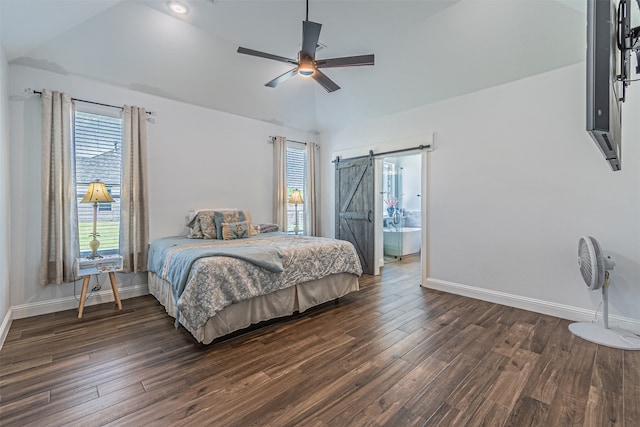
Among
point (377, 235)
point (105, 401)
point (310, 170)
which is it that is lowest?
point (105, 401)

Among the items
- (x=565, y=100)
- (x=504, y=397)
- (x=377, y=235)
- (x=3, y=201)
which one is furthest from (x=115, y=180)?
(x=565, y=100)

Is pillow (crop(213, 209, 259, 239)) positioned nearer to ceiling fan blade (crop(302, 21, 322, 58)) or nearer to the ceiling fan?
the ceiling fan

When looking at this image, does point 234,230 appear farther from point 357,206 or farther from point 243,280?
point 357,206

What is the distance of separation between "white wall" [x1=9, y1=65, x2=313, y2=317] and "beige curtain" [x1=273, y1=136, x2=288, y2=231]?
0.12 meters

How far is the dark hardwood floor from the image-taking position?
1.67 meters

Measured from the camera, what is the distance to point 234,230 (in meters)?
3.90

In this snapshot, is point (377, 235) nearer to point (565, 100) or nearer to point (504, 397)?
point (565, 100)

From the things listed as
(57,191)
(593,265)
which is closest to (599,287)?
(593,265)

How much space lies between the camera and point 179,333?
2.74 meters

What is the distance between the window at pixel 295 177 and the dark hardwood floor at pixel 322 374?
282cm

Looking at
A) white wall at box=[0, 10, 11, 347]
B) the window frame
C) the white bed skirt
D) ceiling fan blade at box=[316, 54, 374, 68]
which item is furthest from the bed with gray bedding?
ceiling fan blade at box=[316, 54, 374, 68]

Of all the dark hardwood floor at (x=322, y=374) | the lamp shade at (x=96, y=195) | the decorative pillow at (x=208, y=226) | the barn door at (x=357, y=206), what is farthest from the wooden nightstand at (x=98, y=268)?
the barn door at (x=357, y=206)

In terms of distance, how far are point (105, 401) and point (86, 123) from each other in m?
3.28

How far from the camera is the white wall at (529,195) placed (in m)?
2.82
